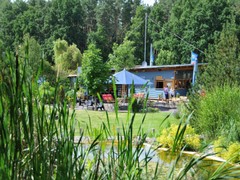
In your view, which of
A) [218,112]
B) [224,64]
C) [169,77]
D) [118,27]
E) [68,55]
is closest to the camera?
[218,112]

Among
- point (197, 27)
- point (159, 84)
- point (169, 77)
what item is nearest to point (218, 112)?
point (169, 77)


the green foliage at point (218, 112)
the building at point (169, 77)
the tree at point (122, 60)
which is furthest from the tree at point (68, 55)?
the green foliage at point (218, 112)

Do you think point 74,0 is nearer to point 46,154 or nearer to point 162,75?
point 162,75

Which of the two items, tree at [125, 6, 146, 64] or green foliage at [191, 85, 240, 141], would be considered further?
tree at [125, 6, 146, 64]

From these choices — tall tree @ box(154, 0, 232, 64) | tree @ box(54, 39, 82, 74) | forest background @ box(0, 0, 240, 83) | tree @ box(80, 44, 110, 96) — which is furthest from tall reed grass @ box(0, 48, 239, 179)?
tall tree @ box(154, 0, 232, 64)

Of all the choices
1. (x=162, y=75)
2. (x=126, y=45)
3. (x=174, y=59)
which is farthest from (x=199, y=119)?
(x=174, y=59)

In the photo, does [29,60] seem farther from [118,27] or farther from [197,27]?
[118,27]

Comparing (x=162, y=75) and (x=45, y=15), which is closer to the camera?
(x=162, y=75)

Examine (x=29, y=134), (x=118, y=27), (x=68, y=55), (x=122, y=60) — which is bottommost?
(x=29, y=134)

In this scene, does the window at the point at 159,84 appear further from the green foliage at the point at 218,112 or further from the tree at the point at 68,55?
the green foliage at the point at 218,112

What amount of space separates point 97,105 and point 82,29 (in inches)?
1374

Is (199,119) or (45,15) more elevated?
(45,15)

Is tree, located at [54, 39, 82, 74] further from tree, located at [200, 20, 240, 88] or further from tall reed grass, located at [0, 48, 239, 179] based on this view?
tall reed grass, located at [0, 48, 239, 179]

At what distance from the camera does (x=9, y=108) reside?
3.68ft
